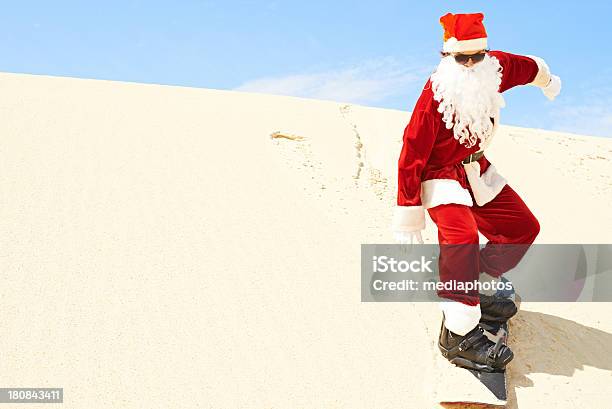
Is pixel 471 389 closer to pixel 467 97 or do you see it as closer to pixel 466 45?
pixel 467 97

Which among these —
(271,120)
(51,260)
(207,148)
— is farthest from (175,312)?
(271,120)

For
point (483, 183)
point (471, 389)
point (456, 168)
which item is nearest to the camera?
point (471, 389)

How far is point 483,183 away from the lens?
3359 mm

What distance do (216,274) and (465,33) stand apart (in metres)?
2.01

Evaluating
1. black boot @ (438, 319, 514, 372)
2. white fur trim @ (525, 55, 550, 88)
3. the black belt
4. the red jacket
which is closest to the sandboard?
black boot @ (438, 319, 514, 372)

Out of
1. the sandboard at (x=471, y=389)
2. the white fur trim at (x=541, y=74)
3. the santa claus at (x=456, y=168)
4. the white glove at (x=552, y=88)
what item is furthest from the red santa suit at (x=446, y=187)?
the white glove at (x=552, y=88)

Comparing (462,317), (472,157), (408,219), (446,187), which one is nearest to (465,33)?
(472,157)

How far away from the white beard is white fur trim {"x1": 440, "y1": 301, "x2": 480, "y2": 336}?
0.86 metres

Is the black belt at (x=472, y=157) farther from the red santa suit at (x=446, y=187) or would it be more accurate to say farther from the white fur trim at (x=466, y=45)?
the white fur trim at (x=466, y=45)

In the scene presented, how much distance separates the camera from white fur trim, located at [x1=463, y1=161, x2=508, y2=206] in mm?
3302

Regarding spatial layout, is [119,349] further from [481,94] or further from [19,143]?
[19,143]

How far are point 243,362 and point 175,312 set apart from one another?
55 centimetres

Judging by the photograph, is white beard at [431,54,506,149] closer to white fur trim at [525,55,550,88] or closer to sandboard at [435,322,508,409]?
white fur trim at [525,55,550,88]

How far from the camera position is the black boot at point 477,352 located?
116 inches
